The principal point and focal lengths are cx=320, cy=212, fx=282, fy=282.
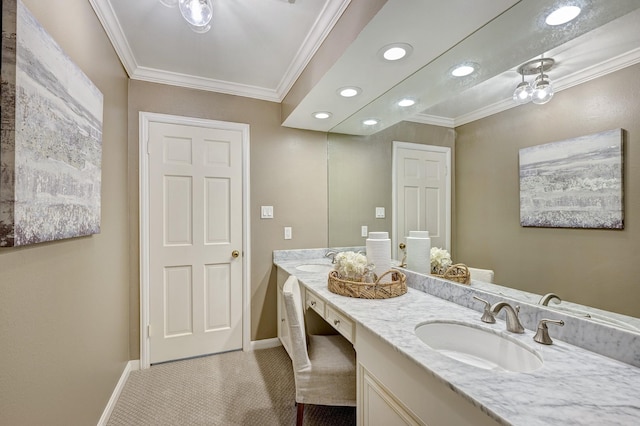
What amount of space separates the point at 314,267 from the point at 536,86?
2.01 meters

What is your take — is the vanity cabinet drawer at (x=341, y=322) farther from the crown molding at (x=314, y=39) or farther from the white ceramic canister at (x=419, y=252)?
the crown molding at (x=314, y=39)

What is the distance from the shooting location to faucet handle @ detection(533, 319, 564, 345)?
3.31 feet

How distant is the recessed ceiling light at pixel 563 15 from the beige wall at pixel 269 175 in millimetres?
2023

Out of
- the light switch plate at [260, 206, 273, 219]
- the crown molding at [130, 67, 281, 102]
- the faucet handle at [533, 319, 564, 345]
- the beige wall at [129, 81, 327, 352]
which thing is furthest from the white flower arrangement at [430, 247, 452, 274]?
the crown molding at [130, 67, 281, 102]

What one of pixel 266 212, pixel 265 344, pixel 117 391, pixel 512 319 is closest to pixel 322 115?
pixel 266 212

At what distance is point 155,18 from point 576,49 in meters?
2.16

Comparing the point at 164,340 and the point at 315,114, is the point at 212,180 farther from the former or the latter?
the point at 164,340

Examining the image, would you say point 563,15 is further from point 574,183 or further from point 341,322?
point 341,322

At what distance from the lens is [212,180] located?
2531mm

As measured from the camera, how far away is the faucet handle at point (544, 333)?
101cm

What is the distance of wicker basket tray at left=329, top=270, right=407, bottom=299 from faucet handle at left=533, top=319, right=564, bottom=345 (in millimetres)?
685

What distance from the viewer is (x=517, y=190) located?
50.6 inches

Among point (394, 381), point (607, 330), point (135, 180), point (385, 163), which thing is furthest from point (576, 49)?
point (135, 180)

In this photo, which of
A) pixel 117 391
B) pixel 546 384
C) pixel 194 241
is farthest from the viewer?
pixel 194 241
